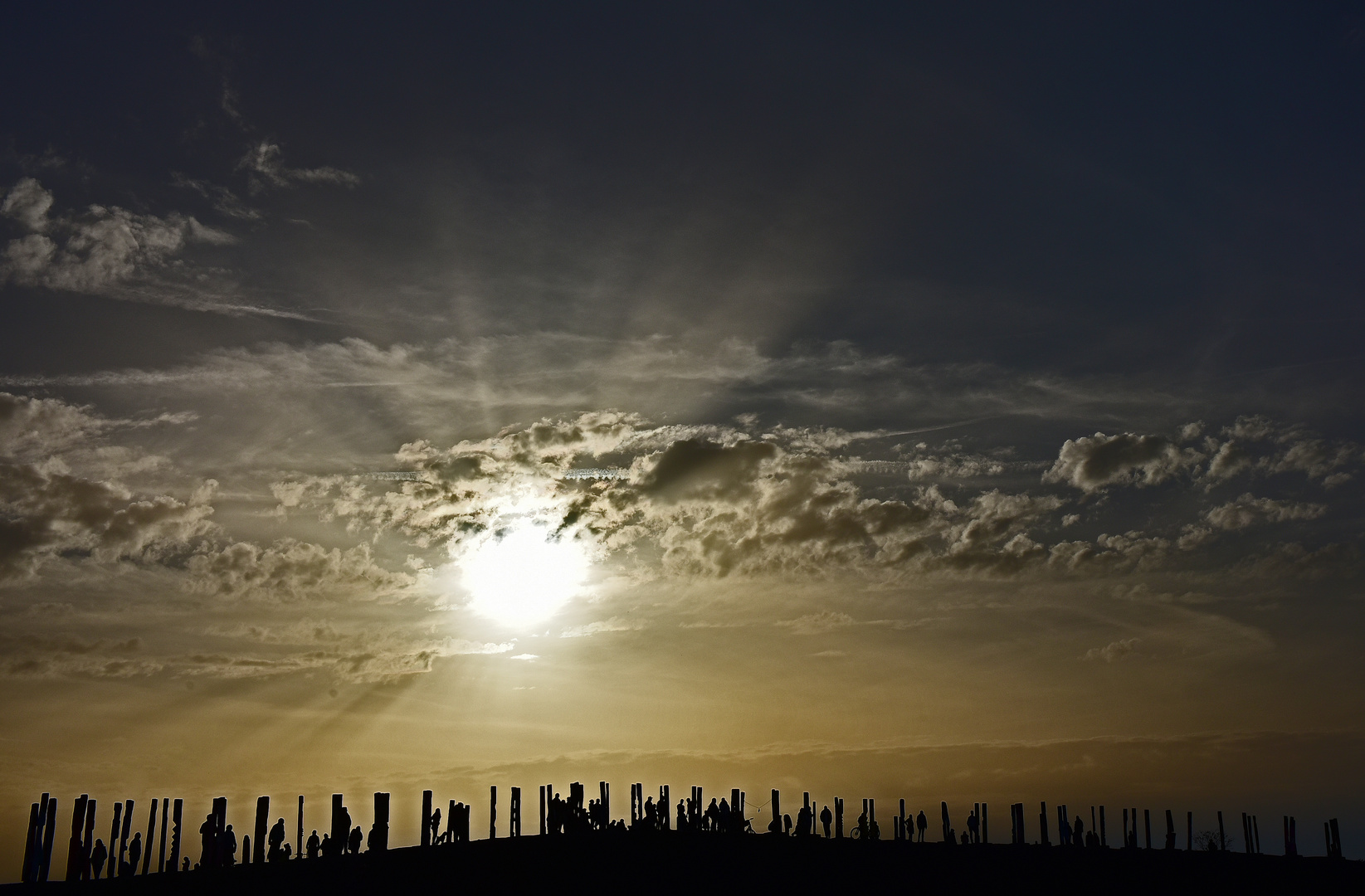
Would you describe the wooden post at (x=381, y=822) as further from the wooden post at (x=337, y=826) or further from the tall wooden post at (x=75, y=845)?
the tall wooden post at (x=75, y=845)

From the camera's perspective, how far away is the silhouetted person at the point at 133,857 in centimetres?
4288

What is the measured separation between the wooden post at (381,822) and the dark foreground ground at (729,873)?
3.80 ft

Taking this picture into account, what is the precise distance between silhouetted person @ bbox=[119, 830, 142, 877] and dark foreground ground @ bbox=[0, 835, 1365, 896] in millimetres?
2712

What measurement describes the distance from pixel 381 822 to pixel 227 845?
5569mm

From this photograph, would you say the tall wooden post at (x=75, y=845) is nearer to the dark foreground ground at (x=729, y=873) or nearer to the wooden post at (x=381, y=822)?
the dark foreground ground at (x=729, y=873)

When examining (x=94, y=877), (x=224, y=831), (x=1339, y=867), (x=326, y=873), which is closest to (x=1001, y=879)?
(x=1339, y=867)

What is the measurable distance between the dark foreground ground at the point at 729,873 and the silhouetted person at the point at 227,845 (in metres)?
1.15

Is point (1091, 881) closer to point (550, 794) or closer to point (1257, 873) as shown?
point (1257, 873)

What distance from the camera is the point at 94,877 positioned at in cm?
4134

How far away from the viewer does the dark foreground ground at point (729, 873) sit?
37812mm

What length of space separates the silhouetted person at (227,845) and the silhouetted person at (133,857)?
3049 mm

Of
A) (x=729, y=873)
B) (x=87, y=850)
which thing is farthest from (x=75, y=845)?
(x=729, y=873)

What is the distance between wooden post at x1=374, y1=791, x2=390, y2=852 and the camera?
43.0m

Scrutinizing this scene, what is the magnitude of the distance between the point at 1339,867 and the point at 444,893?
34.9m
